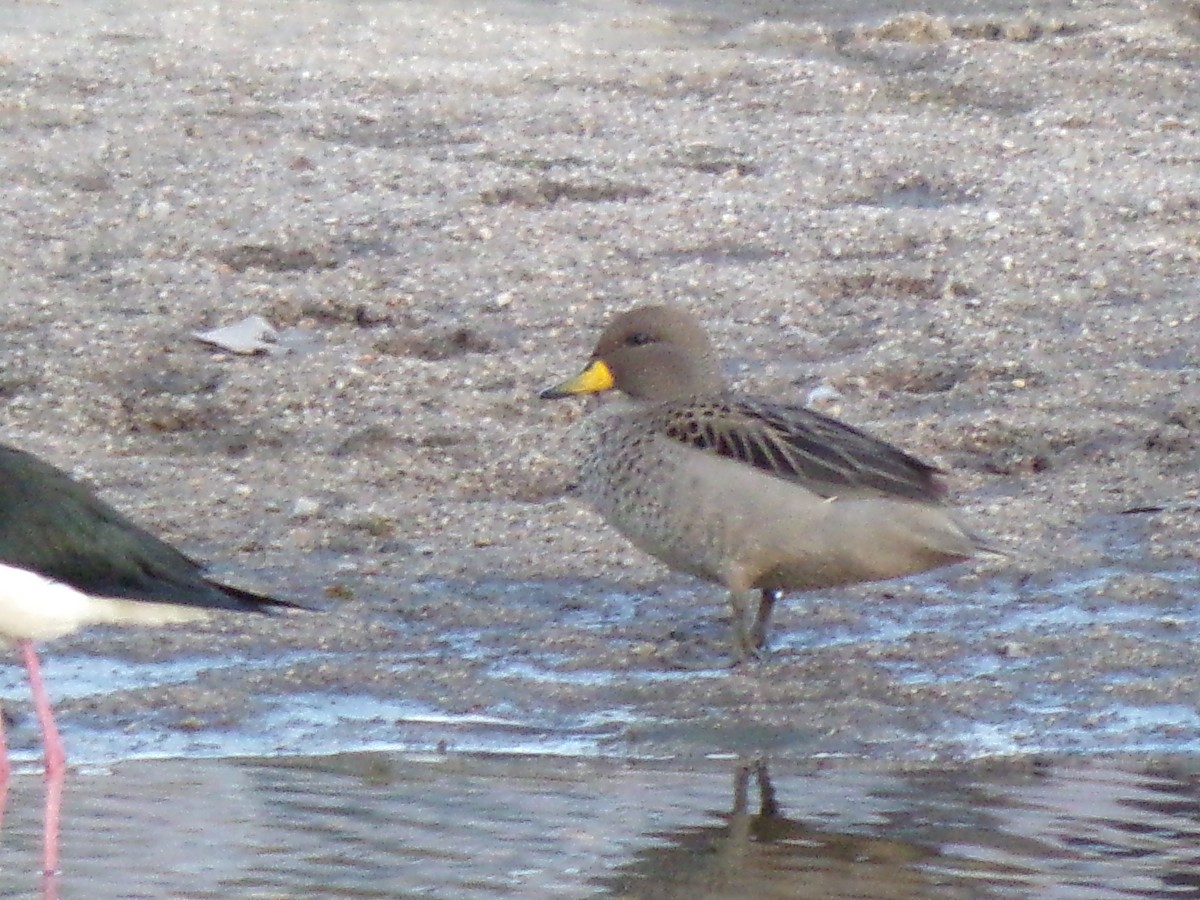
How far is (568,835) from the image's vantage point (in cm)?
556

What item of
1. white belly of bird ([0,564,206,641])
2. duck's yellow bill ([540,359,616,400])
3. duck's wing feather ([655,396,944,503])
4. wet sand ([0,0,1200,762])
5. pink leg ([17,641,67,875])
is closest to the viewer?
pink leg ([17,641,67,875])

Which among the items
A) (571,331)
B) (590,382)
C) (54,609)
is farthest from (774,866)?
(571,331)

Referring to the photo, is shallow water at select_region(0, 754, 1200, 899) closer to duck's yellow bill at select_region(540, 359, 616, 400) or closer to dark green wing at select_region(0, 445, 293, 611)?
dark green wing at select_region(0, 445, 293, 611)

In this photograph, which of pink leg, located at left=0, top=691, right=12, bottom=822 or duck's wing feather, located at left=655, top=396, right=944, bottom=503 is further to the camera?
duck's wing feather, located at left=655, top=396, right=944, bottom=503

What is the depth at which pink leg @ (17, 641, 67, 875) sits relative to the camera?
221 inches

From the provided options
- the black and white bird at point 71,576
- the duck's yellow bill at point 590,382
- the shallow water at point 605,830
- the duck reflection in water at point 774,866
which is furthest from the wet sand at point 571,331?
the duck reflection in water at point 774,866

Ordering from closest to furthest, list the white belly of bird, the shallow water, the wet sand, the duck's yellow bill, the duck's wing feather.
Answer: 1. the shallow water
2. the white belly of bird
3. the wet sand
4. the duck's wing feather
5. the duck's yellow bill

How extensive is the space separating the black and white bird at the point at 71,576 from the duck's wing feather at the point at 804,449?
143cm

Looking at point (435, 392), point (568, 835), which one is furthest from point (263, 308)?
point (568, 835)

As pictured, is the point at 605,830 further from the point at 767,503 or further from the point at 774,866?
the point at 767,503

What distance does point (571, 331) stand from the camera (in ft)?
29.9

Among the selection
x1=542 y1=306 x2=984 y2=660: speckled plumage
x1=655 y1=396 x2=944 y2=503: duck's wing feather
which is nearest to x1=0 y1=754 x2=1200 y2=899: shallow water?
x1=542 y1=306 x2=984 y2=660: speckled plumage

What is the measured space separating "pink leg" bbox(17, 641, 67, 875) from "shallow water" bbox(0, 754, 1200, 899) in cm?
4

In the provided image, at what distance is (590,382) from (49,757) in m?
2.22
